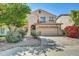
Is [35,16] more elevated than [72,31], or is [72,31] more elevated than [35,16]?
[35,16]

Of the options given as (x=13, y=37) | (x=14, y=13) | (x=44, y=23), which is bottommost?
(x=13, y=37)

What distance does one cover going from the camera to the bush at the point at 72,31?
2.98 meters

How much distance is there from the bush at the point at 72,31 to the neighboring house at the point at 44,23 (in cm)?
9

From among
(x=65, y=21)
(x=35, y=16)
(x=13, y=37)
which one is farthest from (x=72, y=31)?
(x=13, y=37)

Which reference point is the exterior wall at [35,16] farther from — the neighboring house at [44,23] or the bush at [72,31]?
the bush at [72,31]

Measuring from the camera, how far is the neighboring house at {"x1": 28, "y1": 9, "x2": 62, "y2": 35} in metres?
2.98

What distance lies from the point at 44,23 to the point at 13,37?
44 centimetres

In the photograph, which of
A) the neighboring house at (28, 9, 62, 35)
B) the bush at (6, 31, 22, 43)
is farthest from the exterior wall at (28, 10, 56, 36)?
the bush at (6, 31, 22, 43)

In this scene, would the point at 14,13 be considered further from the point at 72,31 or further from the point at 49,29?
the point at 72,31

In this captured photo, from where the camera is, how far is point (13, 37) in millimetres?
2971

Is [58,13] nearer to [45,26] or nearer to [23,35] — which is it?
[45,26]

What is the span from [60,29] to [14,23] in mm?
591

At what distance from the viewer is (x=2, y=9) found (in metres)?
3.01

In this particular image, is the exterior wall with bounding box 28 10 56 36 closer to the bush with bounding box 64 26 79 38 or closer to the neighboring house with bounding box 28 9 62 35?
the neighboring house with bounding box 28 9 62 35
